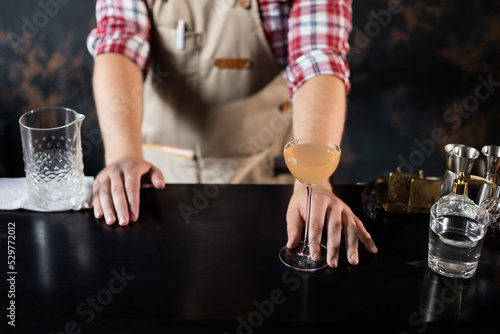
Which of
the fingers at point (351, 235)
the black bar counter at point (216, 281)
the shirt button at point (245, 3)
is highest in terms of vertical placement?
the shirt button at point (245, 3)

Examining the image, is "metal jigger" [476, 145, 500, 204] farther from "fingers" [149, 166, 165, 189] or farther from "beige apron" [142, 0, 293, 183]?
"beige apron" [142, 0, 293, 183]

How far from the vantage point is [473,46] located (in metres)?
2.66

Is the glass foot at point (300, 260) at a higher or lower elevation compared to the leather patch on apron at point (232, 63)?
lower

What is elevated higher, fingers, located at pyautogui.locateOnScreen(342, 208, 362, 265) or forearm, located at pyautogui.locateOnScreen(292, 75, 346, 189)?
forearm, located at pyautogui.locateOnScreen(292, 75, 346, 189)

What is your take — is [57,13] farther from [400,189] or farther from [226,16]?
[400,189]

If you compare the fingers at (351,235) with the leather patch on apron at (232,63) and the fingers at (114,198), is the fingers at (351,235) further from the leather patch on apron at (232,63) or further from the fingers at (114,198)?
the leather patch on apron at (232,63)

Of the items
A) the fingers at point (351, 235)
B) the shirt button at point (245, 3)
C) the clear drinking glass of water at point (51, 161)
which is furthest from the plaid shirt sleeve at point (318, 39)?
the clear drinking glass of water at point (51, 161)

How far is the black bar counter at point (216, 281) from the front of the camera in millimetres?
959

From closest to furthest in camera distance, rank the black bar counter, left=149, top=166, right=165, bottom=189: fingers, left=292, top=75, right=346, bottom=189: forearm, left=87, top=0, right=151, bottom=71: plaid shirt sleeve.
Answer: the black bar counter
left=149, top=166, right=165, bottom=189: fingers
left=292, top=75, right=346, bottom=189: forearm
left=87, top=0, right=151, bottom=71: plaid shirt sleeve

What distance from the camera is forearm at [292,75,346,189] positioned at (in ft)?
5.11

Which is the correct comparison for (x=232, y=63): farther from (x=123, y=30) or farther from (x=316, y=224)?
(x=316, y=224)

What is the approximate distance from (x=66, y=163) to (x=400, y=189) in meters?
0.81

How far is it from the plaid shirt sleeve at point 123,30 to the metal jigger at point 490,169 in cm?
111

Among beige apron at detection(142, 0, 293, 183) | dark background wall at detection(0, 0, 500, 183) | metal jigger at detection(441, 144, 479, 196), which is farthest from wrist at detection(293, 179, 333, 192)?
dark background wall at detection(0, 0, 500, 183)
